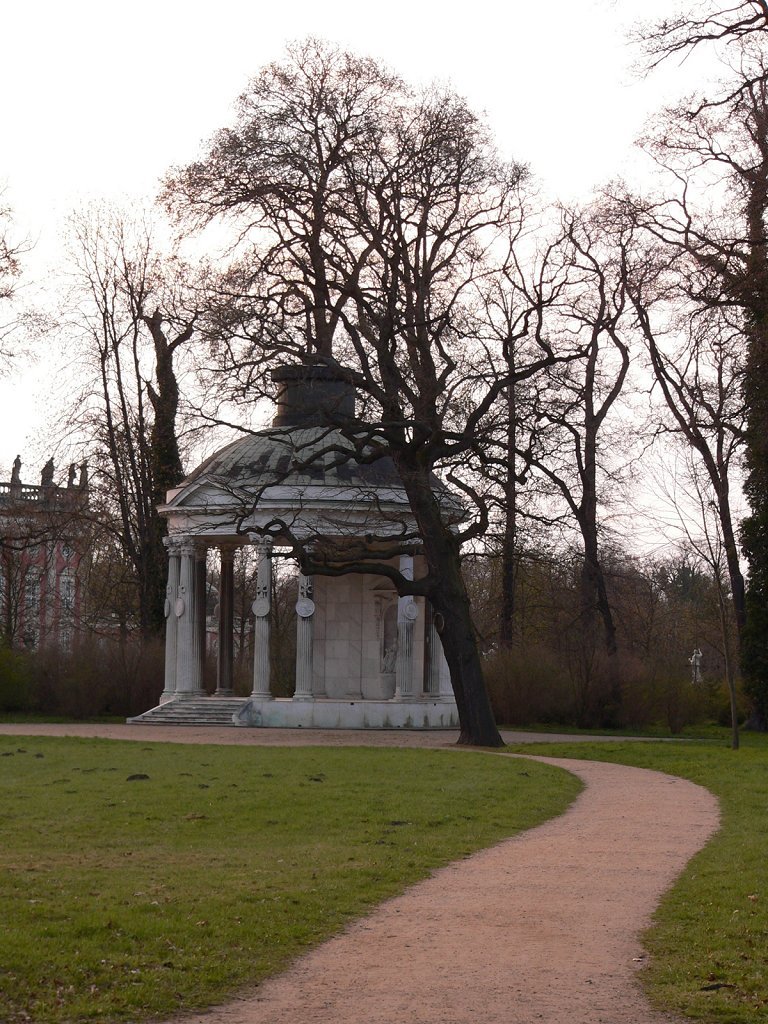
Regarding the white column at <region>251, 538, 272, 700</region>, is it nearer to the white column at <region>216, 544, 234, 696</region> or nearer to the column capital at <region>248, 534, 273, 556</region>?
the column capital at <region>248, 534, 273, 556</region>

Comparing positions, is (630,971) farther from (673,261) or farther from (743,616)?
(743,616)

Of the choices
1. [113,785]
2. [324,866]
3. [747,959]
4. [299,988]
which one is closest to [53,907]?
[299,988]

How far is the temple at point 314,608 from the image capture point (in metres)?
43.8

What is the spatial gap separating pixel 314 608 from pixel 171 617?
16.2 feet

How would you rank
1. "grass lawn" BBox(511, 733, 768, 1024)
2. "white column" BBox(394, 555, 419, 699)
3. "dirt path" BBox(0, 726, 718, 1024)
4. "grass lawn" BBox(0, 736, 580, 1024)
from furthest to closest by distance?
1. "white column" BBox(394, 555, 419, 699)
2. "grass lawn" BBox(0, 736, 580, 1024)
3. "grass lawn" BBox(511, 733, 768, 1024)
4. "dirt path" BBox(0, 726, 718, 1024)

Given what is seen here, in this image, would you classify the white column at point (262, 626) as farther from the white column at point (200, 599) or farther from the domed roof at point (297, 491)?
the white column at point (200, 599)

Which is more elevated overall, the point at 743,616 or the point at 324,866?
the point at 743,616

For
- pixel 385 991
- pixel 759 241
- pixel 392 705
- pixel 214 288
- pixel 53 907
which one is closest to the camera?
pixel 385 991

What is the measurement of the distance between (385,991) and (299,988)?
566 mm

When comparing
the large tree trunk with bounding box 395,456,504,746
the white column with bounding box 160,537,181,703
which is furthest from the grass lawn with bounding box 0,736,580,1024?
the white column with bounding box 160,537,181,703

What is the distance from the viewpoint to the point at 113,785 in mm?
21578

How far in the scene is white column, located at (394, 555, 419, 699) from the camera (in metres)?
44.9

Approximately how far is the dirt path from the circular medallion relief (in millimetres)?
27699

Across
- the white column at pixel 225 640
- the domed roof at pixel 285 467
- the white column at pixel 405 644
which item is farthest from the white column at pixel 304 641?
the white column at pixel 225 640
